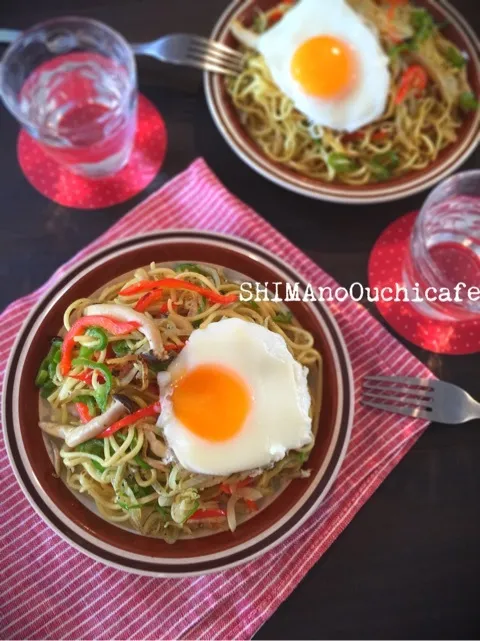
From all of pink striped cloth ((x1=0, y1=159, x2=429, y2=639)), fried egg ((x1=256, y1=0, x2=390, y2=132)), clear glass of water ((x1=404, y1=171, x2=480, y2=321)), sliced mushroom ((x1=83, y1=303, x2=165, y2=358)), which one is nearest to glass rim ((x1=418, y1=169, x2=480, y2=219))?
clear glass of water ((x1=404, y1=171, x2=480, y2=321))

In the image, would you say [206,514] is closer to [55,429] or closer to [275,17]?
[55,429]

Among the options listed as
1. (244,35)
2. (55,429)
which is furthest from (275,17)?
(55,429)

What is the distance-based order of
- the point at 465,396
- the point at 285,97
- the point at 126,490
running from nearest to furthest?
the point at 126,490 → the point at 465,396 → the point at 285,97

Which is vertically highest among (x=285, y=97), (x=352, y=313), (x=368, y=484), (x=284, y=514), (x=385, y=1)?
(x=385, y=1)

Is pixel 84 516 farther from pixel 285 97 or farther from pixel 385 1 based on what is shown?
pixel 385 1

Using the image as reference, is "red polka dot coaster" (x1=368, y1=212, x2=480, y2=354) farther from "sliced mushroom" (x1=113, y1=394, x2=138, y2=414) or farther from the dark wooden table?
"sliced mushroom" (x1=113, y1=394, x2=138, y2=414)

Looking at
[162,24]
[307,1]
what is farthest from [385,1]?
[162,24]
